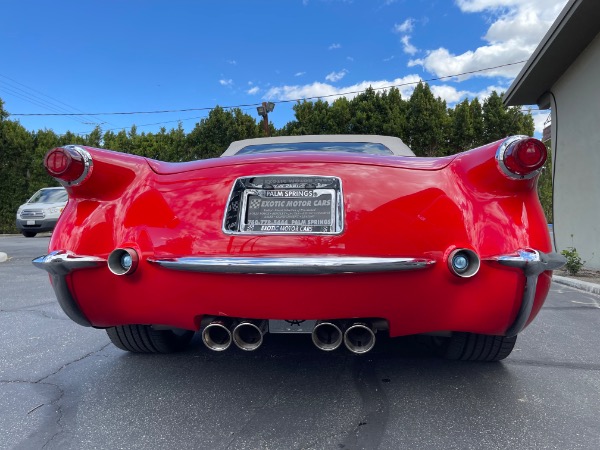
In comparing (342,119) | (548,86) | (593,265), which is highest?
(342,119)

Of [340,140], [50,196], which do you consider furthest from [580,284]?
[50,196]

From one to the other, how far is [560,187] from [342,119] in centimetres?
1488

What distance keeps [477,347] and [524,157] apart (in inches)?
45.1

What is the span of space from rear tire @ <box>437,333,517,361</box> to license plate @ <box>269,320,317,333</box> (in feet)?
2.84

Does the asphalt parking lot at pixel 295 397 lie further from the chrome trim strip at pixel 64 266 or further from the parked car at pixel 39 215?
the parked car at pixel 39 215

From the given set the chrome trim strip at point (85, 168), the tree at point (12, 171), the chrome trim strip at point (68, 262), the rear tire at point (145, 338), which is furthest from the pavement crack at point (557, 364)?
the tree at point (12, 171)

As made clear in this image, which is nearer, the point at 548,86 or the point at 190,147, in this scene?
the point at 548,86

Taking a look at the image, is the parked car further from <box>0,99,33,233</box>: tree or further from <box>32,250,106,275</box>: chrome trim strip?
<box>32,250,106,275</box>: chrome trim strip

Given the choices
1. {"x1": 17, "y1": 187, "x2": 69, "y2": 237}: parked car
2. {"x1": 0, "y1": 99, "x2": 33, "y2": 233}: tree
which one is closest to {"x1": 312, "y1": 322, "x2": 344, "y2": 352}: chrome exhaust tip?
{"x1": 17, "y1": 187, "x2": 69, "y2": 237}: parked car

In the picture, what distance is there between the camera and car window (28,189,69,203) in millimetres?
16312

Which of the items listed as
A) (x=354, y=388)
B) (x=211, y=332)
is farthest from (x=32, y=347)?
(x=354, y=388)

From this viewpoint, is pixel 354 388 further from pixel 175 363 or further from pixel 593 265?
pixel 593 265

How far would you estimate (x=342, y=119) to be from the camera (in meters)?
23.4

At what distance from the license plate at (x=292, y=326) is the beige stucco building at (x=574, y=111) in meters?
7.60
